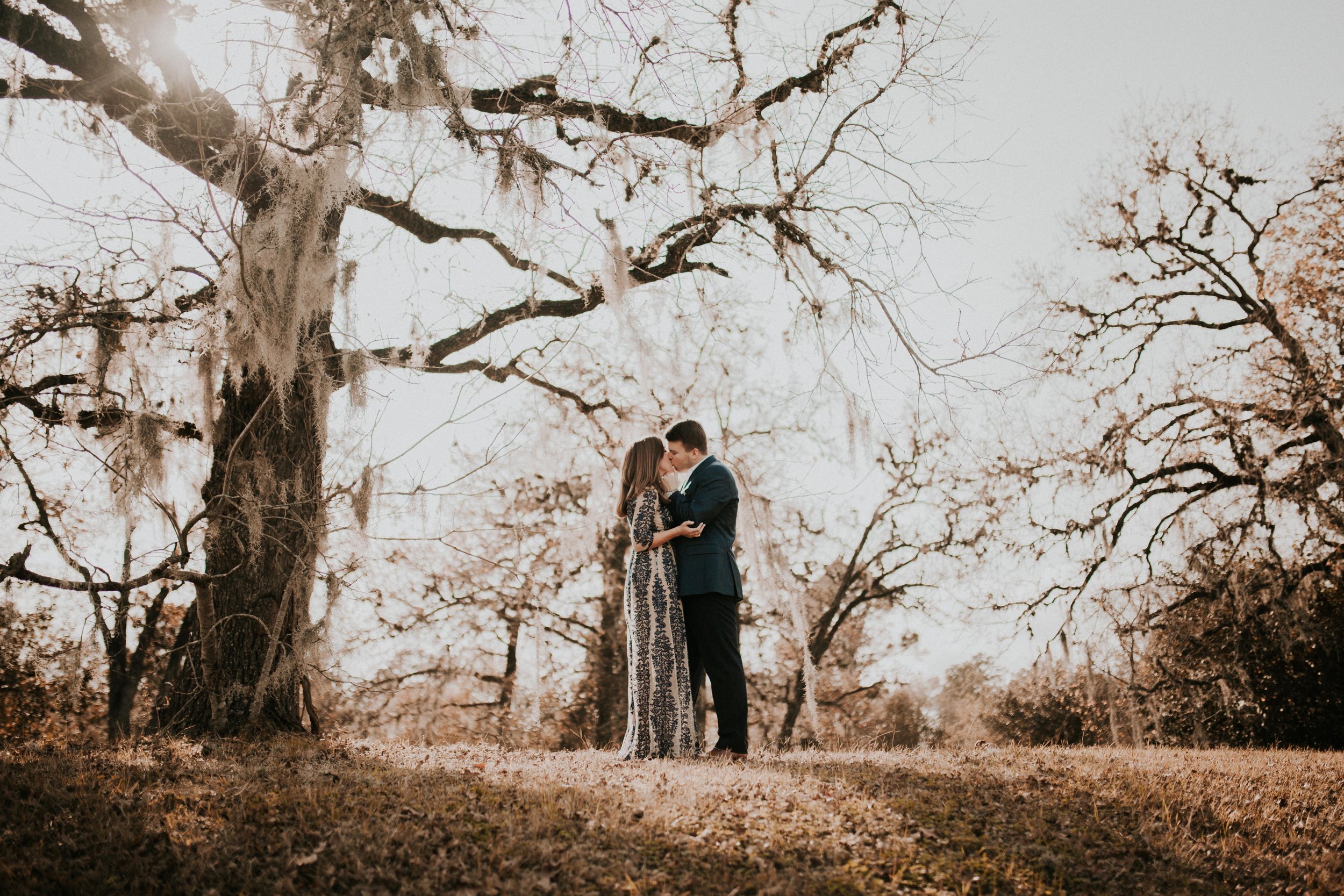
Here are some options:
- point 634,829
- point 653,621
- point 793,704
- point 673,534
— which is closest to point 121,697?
point 653,621

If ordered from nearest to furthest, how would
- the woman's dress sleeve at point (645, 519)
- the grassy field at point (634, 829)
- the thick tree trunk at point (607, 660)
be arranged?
the grassy field at point (634, 829) → the woman's dress sleeve at point (645, 519) → the thick tree trunk at point (607, 660)

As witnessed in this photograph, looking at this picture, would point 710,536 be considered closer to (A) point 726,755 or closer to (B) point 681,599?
(B) point 681,599

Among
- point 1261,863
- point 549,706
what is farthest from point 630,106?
point 549,706

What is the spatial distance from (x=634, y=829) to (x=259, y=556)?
125 inches

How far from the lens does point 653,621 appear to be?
4.33 metres

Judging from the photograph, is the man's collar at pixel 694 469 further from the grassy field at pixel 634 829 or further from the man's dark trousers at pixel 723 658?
the grassy field at pixel 634 829

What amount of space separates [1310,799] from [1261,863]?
108 cm

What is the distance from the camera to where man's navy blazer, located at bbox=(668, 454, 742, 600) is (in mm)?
4180

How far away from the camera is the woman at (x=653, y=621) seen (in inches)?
165

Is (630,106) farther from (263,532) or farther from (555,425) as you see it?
(263,532)

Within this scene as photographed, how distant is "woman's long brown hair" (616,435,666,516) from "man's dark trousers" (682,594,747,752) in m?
0.63

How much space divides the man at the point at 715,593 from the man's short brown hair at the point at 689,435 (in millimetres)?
109

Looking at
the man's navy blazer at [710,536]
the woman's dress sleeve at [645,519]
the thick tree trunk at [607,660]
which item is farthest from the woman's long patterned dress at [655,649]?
the thick tree trunk at [607,660]

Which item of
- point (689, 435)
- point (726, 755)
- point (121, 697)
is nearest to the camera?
point (726, 755)
